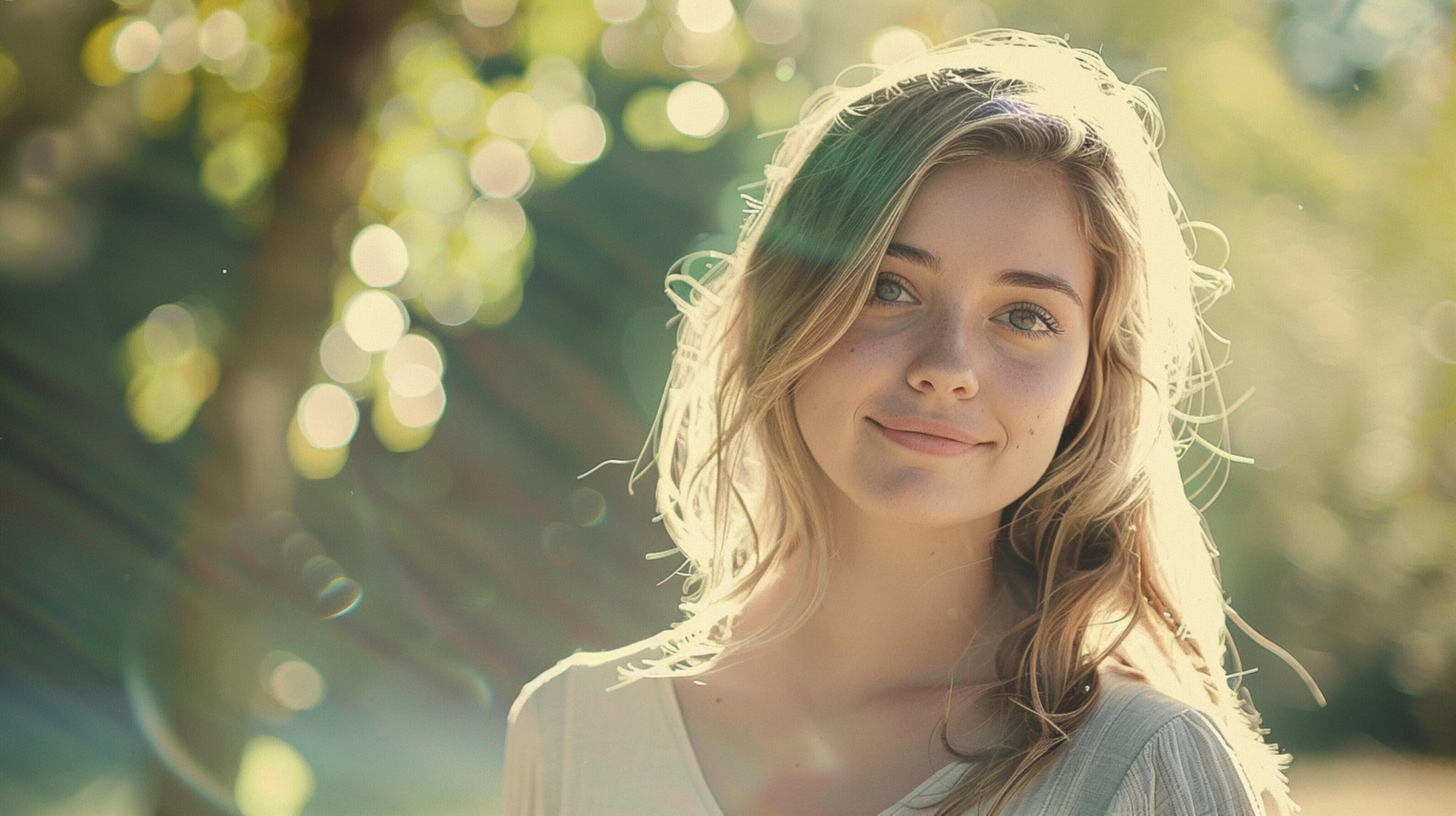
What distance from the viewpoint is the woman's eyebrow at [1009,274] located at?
73.7 inches

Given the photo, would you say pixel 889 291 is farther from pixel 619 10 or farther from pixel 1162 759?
pixel 619 10

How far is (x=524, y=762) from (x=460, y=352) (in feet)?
19.8

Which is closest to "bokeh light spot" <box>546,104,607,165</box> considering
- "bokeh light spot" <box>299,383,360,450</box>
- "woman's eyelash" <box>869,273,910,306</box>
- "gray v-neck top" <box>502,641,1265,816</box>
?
"bokeh light spot" <box>299,383,360,450</box>

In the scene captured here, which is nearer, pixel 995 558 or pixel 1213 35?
pixel 995 558

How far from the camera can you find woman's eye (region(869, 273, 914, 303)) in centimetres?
193

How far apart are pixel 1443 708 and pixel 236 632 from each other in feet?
27.2

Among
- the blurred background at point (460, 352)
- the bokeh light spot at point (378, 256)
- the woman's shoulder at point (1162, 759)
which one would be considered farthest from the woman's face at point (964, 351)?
the bokeh light spot at point (378, 256)

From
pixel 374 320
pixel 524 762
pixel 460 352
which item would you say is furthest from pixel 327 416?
pixel 460 352

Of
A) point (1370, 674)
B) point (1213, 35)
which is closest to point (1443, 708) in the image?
point (1370, 674)

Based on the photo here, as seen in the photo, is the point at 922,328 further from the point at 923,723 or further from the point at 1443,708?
the point at 1443,708

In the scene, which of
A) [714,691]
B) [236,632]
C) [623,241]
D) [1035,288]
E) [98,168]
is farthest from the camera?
[623,241]

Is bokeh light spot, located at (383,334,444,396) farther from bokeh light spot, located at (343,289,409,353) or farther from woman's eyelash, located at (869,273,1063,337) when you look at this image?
woman's eyelash, located at (869,273,1063,337)

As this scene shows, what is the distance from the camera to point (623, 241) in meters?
7.23

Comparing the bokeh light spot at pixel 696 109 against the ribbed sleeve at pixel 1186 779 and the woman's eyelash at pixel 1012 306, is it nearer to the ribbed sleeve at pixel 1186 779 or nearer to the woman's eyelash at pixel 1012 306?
the woman's eyelash at pixel 1012 306
